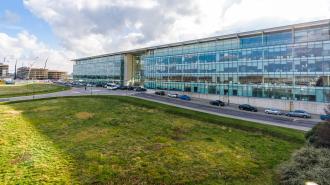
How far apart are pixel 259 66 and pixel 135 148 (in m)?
50.5

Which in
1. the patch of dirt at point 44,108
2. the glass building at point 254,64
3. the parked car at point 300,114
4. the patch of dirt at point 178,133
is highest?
the glass building at point 254,64

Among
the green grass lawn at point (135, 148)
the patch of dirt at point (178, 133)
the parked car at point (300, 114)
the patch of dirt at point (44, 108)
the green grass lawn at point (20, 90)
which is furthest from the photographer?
the green grass lawn at point (20, 90)

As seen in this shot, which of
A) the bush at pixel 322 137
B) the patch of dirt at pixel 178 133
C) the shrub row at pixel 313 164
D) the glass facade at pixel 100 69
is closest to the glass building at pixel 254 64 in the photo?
the glass facade at pixel 100 69

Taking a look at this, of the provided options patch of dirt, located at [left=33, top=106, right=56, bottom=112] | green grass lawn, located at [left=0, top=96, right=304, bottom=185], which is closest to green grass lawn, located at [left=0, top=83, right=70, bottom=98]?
patch of dirt, located at [left=33, top=106, right=56, bottom=112]

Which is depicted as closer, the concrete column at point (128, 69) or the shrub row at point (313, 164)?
the shrub row at point (313, 164)

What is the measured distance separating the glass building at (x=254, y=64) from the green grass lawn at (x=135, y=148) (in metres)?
25.5

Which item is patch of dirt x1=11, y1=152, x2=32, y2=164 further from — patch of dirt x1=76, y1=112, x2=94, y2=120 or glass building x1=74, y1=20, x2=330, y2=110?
glass building x1=74, y1=20, x2=330, y2=110

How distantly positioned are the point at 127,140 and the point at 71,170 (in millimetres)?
9784

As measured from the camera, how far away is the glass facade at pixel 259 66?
53.8 meters

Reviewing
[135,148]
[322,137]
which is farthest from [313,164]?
[135,148]

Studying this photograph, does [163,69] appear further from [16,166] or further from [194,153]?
[16,166]

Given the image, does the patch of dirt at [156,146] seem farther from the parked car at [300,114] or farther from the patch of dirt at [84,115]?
the parked car at [300,114]

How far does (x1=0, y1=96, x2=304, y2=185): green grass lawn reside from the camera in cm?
1895

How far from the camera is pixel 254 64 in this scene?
6444 centimetres
